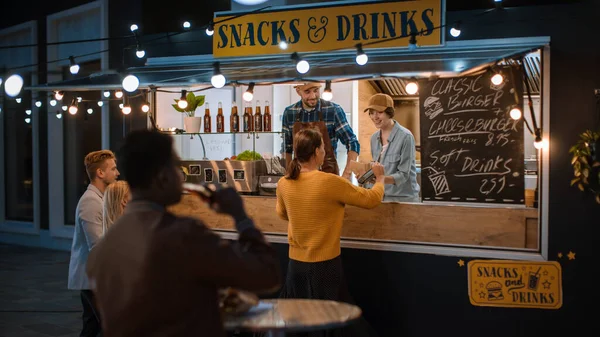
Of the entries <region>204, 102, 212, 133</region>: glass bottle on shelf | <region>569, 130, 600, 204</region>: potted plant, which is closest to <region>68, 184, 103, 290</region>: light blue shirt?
<region>204, 102, 212, 133</region>: glass bottle on shelf

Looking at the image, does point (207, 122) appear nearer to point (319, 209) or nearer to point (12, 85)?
point (319, 209)

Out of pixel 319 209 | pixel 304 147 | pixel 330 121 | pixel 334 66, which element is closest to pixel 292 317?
pixel 319 209

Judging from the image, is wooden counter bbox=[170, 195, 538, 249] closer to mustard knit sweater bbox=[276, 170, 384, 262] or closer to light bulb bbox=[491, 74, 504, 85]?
mustard knit sweater bbox=[276, 170, 384, 262]

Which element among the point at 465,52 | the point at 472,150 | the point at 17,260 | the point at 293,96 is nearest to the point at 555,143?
the point at 472,150

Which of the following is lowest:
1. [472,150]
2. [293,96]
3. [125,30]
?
[472,150]

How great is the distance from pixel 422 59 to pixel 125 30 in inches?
250

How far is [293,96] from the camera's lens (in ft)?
33.4

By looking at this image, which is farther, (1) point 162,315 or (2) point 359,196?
(2) point 359,196

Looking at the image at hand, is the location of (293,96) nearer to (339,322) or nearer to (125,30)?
(125,30)

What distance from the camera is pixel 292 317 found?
10.5 ft

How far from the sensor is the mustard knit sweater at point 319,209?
5492 mm

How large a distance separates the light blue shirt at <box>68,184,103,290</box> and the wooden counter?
1.88m

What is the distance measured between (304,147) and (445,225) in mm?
1563

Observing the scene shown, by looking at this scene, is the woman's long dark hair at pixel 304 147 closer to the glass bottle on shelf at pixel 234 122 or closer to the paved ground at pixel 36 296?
the glass bottle on shelf at pixel 234 122
